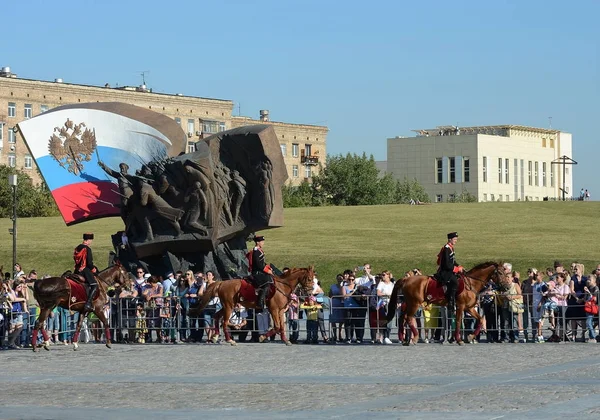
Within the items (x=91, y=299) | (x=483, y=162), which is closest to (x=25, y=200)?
(x=91, y=299)

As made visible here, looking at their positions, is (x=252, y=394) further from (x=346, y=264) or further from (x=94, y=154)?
(x=346, y=264)

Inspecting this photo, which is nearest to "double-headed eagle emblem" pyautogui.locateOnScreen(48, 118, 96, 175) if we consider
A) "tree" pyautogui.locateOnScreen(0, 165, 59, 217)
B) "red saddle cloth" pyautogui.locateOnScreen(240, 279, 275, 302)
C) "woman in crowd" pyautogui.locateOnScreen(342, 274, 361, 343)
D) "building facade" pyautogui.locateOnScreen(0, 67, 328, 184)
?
"red saddle cloth" pyautogui.locateOnScreen(240, 279, 275, 302)

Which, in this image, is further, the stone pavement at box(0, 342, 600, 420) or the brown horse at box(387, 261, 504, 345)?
the brown horse at box(387, 261, 504, 345)

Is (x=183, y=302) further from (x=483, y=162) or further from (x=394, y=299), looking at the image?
(x=483, y=162)

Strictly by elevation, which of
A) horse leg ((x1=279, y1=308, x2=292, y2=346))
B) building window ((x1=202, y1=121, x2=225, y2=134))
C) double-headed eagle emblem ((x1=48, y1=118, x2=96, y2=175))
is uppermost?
building window ((x1=202, y1=121, x2=225, y2=134))

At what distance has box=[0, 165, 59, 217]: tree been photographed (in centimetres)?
8738

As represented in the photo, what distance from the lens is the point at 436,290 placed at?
2586 cm

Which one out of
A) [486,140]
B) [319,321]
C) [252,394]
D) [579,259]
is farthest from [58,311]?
[486,140]

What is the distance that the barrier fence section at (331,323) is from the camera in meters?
26.8

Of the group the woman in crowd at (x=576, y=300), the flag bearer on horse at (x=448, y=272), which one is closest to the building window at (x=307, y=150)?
the woman in crowd at (x=576, y=300)

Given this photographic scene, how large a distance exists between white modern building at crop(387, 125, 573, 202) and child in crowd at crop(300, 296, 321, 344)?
5499 inches

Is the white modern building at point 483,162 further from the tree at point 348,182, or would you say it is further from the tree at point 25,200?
the tree at point 25,200

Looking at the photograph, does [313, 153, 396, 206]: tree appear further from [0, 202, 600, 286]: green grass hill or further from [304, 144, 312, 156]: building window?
[0, 202, 600, 286]: green grass hill

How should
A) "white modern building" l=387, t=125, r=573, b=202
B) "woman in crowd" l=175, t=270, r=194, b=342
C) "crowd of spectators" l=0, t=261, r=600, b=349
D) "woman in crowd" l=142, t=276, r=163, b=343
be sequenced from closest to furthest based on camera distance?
"crowd of spectators" l=0, t=261, r=600, b=349
"woman in crowd" l=175, t=270, r=194, b=342
"woman in crowd" l=142, t=276, r=163, b=343
"white modern building" l=387, t=125, r=573, b=202
